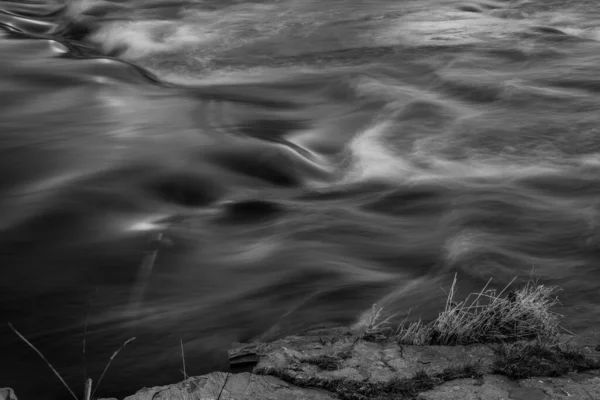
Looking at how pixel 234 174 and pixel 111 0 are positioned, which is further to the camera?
pixel 111 0

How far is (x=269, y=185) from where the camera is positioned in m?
7.25

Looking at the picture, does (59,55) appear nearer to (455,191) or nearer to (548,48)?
(455,191)

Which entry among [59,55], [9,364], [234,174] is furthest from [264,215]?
[59,55]

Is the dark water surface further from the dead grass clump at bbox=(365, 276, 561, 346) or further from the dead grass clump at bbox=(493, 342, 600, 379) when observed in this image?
the dead grass clump at bbox=(493, 342, 600, 379)

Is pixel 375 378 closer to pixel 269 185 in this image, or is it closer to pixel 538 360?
pixel 538 360

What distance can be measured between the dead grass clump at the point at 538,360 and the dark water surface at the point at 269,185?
70cm

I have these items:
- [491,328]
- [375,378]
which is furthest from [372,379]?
[491,328]

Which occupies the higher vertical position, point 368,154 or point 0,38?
point 0,38

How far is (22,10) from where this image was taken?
1424 cm

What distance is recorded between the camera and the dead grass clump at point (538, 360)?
409 cm

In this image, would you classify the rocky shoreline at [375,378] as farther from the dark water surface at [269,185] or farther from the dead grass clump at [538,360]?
the dark water surface at [269,185]

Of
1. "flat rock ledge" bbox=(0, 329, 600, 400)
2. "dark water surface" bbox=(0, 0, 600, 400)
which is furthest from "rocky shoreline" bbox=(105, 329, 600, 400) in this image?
"dark water surface" bbox=(0, 0, 600, 400)

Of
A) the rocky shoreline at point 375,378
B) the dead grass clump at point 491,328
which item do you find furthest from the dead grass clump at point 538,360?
the dead grass clump at point 491,328

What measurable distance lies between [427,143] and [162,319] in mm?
4461
